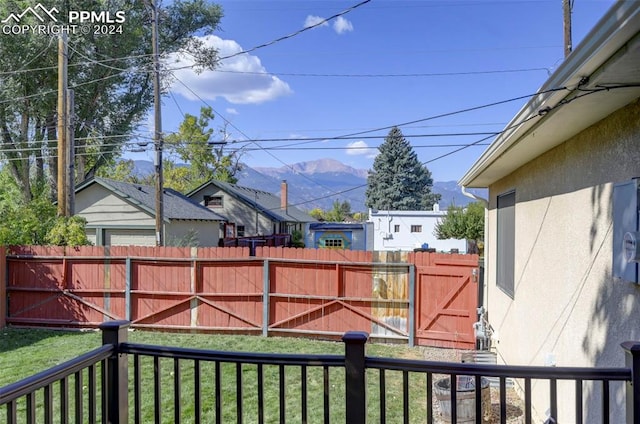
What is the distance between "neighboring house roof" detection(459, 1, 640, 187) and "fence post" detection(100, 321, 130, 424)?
253 cm

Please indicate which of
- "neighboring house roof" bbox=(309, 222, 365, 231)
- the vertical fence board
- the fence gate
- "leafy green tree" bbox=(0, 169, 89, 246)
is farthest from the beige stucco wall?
"neighboring house roof" bbox=(309, 222, 365, 231)

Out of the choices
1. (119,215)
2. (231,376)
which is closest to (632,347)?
(231,376)

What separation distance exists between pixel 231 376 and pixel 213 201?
17.9 m

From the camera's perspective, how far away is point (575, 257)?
302 centimetres

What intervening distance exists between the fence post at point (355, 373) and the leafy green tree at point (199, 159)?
23147 millimetres

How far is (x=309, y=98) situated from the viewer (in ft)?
57.0

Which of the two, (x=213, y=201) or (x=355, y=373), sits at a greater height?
(x=213, y=201)

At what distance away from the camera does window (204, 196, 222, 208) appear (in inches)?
875

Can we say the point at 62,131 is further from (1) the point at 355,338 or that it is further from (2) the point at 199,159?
(2) the point at 199,159

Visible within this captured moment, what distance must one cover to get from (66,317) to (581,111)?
855 cm

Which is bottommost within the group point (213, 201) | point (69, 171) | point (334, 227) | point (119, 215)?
point (334, 227)

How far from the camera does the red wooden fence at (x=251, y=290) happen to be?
7.04m

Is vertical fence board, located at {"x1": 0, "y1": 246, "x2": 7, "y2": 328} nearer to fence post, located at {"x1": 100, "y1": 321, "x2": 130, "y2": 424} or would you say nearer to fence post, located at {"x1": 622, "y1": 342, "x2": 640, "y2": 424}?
fence post, located at {"x1": 100, "y1": 321, "x2": 130, "y2": 424}

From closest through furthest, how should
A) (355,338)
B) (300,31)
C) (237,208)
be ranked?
(355,338)
(300,31)
(237,208)
